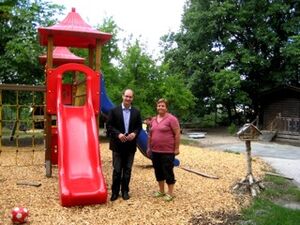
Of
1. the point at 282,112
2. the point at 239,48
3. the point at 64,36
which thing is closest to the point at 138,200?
the point at 64,36

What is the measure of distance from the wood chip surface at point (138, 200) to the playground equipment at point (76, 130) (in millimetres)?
260

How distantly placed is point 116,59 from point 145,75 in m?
1.56

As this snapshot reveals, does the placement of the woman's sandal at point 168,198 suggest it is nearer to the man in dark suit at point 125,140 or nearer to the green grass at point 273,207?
the man in dark suit at point 125,140

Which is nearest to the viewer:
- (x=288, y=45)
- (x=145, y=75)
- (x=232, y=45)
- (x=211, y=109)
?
(x=145, y=75)

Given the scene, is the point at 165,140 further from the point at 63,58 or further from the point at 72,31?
the point at 63,58

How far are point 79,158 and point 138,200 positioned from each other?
121cm

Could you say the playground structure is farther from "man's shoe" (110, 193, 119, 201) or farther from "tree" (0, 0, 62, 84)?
"tree" (0, 0, 62, 84)

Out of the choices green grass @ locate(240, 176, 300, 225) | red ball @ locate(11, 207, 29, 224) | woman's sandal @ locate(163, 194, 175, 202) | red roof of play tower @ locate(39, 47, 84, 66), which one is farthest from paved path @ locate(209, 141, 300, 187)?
red roof of play tower @ locate(39, 47, 84, 66)

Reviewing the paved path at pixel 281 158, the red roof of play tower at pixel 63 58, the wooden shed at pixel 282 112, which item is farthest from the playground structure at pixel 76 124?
the wooden shed at pixel 282 112

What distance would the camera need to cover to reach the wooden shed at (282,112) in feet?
65.1

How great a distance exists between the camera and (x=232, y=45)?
24.0 metres

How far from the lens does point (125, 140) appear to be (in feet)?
21.6

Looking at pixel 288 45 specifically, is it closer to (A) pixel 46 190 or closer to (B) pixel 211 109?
(B) pixel 211 109

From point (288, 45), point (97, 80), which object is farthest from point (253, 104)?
point (97, 80)
